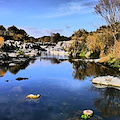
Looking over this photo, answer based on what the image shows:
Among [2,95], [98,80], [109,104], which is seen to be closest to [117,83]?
[98,80]

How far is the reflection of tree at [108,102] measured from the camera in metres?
7.34

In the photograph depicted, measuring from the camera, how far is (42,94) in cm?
986

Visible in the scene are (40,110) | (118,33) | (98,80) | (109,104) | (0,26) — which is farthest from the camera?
(0,26)

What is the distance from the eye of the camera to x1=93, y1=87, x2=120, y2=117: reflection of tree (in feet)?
24.1

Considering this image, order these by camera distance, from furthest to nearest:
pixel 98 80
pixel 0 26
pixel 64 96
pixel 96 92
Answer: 1. pixel 0 26
2. pixel 98 80
3. pixel 96 92
4. pixel 64 96

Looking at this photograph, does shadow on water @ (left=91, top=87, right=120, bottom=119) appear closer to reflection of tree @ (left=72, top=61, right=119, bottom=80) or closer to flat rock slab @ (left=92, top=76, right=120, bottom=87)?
flat rock slab @ (left=92, top=76, right=120, bottom=87)

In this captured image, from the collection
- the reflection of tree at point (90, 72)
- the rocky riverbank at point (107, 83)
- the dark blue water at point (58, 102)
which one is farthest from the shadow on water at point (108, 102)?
the reflection of tree at point (90, 72)

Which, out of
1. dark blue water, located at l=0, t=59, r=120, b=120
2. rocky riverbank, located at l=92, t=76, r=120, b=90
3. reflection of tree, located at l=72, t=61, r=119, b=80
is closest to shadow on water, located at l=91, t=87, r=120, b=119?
dark blue water, located at l=0, t=59, r=120, b=120

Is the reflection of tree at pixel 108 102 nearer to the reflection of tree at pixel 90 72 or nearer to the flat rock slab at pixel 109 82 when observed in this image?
the flat rock slab at pixel 109 82

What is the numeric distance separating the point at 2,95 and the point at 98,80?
24.8 feet

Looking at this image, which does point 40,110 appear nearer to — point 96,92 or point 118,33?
point 96,92

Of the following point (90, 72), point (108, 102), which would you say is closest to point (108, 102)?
point (108, 102)

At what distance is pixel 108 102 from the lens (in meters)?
8.72

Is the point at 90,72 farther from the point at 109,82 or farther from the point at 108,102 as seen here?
the point at 108,102
